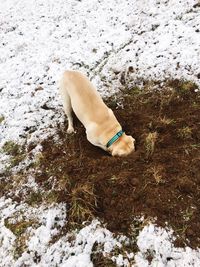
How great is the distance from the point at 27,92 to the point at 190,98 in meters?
3.18

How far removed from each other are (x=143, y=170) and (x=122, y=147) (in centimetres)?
48

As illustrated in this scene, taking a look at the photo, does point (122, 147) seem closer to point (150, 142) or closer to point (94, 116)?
point (150, 142)

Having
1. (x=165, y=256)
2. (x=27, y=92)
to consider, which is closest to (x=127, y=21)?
(x=27, y=92)

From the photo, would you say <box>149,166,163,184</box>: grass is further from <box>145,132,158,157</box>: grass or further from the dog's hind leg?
the dog's hind leg

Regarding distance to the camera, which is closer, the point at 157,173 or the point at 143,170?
the point at 157,173

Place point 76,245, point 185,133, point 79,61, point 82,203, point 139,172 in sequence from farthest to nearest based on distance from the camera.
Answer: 1. point 79,61
2. point 185,133
3. point 139,172
4. point 82,203
5. point 76,245

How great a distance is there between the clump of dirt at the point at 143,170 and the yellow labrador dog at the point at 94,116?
0.57 feet

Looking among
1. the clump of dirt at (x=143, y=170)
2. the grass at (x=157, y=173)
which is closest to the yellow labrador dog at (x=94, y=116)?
the clump of dirt at (x=143, y=170)

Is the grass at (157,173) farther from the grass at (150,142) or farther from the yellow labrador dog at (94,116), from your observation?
the yellow labrador dog at (94,116)

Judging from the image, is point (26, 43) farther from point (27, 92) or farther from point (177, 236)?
point (177, 236)

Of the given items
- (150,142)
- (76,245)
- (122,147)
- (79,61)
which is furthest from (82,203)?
(79,61)

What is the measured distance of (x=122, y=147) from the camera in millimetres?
4469

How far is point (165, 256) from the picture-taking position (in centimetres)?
345

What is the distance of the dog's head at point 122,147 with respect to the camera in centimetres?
446
